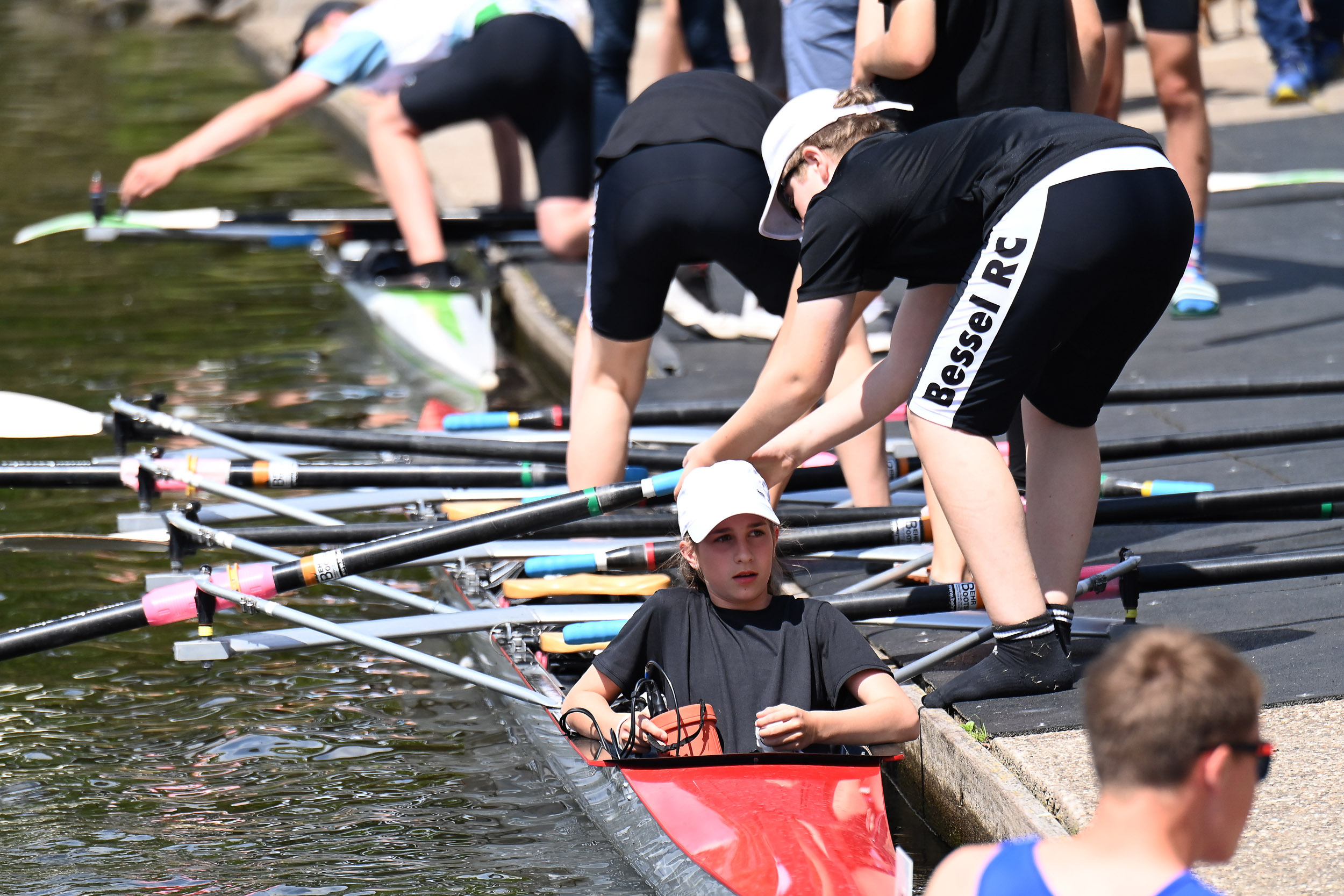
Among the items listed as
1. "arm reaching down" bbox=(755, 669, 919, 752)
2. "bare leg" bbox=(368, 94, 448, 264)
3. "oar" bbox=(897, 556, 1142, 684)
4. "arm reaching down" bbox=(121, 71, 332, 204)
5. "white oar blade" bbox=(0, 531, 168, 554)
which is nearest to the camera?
"arm reaching down" bbox=(755, 669, 919, 752)

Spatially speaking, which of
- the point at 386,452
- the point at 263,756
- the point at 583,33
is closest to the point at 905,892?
the point at 263,756

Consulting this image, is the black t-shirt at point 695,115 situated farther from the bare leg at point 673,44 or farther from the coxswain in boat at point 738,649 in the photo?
the bare leg at point 673,44

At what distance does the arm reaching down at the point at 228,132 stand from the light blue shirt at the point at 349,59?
0.06 m

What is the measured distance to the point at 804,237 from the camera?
339 cm

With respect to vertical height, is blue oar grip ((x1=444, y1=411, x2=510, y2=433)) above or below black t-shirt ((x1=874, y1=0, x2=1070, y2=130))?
below

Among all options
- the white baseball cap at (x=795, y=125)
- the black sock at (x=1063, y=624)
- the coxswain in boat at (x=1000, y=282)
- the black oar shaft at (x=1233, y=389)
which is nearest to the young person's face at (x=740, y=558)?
the coxswain in boat at (x=1000, y=282)

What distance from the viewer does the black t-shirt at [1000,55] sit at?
421 cm

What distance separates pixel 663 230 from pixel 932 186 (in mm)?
935

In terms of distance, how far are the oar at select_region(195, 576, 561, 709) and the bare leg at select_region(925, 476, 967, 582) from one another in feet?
3.55

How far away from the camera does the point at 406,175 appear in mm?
7676

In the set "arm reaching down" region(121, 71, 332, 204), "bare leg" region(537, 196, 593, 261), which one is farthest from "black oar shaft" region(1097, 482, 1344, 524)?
"arm reaching down" region(121, 71, 332, 204)

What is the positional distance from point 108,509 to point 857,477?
10.7 ft

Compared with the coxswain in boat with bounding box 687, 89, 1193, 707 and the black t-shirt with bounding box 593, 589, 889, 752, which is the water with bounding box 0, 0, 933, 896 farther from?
the coxswain in boat with bounding box 687, 89, 1193, 707

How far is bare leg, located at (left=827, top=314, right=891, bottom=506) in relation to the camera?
4.54 meters
